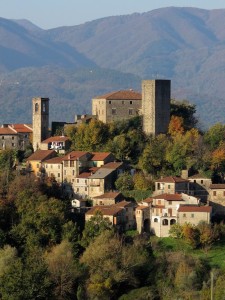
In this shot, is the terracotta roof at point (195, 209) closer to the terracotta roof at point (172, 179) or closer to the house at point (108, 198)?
the terracotta roof at point (172, 179)

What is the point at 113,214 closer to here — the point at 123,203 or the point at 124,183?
the point at 123,203

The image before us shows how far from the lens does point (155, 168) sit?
2403 inches

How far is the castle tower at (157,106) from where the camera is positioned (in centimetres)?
6569

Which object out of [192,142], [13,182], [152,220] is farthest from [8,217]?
[192,142]

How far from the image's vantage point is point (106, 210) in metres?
55.8

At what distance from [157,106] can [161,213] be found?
11.8 m

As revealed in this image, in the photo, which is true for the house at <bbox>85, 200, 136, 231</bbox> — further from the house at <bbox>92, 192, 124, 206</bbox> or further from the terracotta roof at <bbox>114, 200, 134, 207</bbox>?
the house at <bbox>92, 192, 124, 206</bbox>

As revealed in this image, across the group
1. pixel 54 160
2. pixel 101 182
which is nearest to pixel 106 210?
pixel 101 182

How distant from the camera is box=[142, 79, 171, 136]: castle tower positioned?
65688 mm

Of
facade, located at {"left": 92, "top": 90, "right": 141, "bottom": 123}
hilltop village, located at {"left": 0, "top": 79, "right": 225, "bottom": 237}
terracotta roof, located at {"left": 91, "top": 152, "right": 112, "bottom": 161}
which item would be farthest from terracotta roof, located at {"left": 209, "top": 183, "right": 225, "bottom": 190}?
facade, located at {"left": 92, "top": 90, "right": 141, "bottom": 123}

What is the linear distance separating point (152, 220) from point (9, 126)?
18.9 meters

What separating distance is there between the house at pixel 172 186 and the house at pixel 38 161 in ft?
26.2

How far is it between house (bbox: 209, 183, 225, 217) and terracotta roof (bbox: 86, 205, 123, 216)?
16.2ft

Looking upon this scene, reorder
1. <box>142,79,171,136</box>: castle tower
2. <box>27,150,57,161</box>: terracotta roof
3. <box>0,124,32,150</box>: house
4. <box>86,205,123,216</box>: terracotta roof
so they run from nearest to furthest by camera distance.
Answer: <box>86,205,123,216</box>: terracotta roof
<box>27,150,57,161</box>: terracotta roof
<box>142,79,171,136</box>: castle tower
<box>0,124,32,150</box>: house
